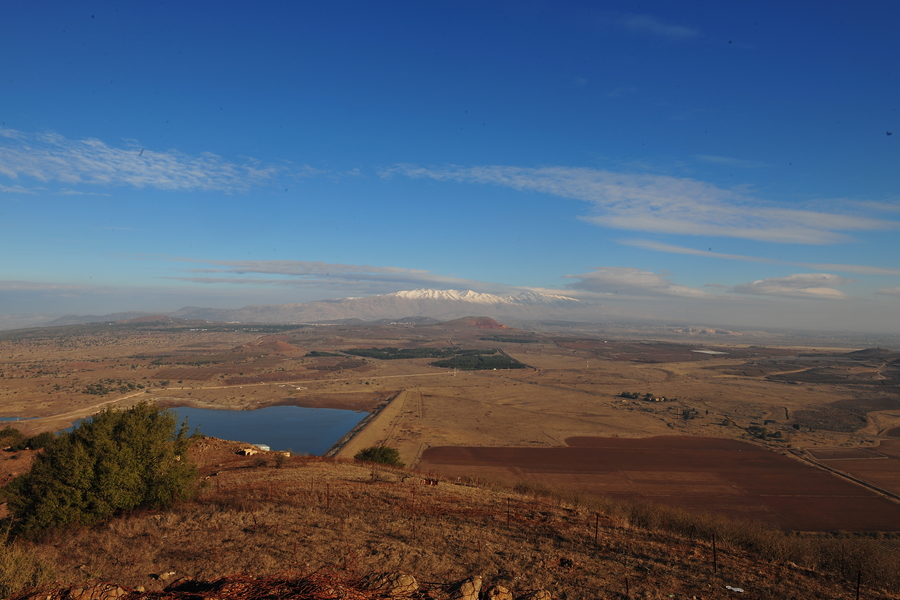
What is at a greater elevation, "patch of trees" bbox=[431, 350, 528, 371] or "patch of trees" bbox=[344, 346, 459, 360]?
"patch of trees" bbox=[431, 350, 528, 371]

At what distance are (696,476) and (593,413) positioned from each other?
2935cm

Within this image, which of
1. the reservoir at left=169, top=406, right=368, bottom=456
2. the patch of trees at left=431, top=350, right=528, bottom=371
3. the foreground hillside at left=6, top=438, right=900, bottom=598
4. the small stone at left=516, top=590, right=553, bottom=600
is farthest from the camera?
the patch of trees at left=431, top=350, right=528, bottom=371

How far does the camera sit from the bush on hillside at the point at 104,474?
48.5 feet

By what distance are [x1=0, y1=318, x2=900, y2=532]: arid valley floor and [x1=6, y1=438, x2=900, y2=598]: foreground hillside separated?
13.7 m

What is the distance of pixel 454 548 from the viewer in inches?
519

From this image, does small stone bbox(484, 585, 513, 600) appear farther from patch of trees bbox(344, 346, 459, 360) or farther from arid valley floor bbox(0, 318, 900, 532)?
patch of trees bbox(344, 346, 459, 360)

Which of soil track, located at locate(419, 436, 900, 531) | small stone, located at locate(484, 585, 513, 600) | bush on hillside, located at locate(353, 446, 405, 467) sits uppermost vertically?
small stone, located at locate(484, 585, 513, 600)

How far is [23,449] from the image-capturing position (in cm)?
3059

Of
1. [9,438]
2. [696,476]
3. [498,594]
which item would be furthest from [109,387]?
[498,594]

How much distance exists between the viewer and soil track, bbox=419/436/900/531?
33531mm

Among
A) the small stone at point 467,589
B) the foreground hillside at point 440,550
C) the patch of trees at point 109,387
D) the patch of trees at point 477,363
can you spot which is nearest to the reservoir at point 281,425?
the patch of trees at point 109,387

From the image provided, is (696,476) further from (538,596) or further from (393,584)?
(393,584)

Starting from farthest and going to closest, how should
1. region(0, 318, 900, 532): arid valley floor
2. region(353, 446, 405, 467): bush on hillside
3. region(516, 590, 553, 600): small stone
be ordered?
1. region(0, 318, 900, 532): arid valley floor
2. region(353, 446, 405, 467): bush on hillside
3. region(516, 590, 553, 600): small stone

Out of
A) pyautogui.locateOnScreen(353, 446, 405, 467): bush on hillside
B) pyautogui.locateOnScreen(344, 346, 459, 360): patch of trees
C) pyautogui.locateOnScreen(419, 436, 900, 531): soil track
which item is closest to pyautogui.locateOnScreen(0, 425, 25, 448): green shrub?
pyautogui.locateOnScreen(353, 446, 405, 467): bush on hillside
